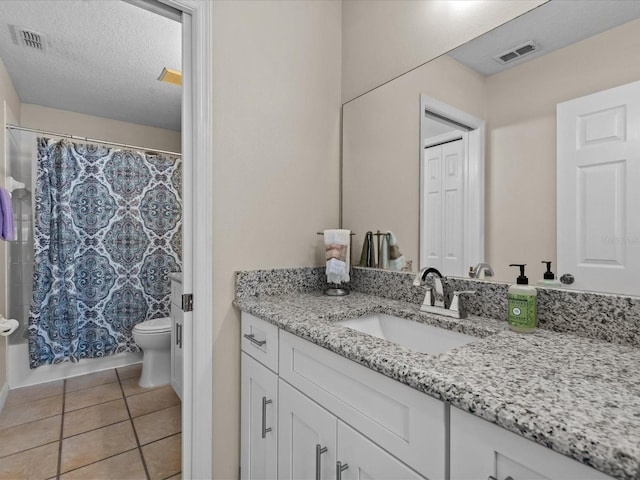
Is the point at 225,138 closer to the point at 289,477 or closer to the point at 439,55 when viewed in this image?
the point at 439,55

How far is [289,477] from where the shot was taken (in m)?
1.04

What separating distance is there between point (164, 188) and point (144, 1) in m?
1.98

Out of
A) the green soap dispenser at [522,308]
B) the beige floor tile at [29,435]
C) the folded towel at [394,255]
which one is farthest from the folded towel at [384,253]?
the beige floor tile at [29,435]

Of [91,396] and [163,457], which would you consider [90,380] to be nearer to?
[91,396]

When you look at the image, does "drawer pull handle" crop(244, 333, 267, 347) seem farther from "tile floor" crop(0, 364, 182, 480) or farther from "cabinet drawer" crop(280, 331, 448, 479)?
"tile floor" crop(0, 364, 182, 480)

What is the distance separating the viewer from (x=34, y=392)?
2.40 meters

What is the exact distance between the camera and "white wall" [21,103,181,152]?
3.14 meters

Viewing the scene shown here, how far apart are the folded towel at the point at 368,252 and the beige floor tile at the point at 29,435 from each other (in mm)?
1947

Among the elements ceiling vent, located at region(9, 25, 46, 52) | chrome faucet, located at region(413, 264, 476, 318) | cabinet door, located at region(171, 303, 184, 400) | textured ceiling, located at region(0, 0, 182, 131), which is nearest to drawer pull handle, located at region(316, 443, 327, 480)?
chrome faucet, located at region(413, 264, 476, 318)

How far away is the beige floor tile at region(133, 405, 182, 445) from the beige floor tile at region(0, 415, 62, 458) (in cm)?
42

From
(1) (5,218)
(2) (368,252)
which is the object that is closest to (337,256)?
(2) (368,252)

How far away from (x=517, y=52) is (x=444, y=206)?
1.79ft

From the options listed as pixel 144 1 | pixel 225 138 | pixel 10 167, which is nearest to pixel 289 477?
pixel 225 138

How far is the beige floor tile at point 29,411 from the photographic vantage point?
2.02 metres
